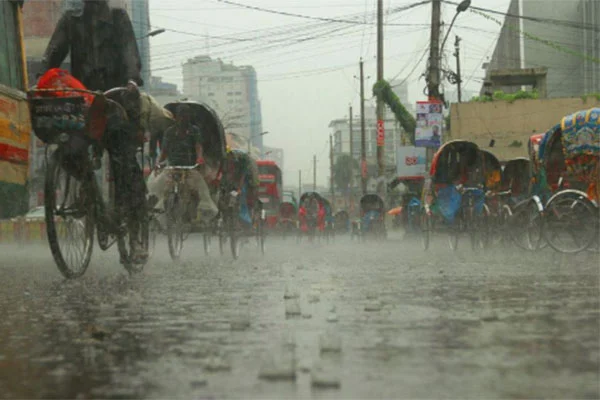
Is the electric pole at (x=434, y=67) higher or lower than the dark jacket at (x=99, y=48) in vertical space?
higher

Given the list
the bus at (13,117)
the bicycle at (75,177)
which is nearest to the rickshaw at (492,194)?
the bus at (13,117)

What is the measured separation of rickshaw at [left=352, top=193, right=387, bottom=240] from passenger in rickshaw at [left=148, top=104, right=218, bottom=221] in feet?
60.5

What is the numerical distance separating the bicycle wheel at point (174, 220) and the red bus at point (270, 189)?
2731 cm

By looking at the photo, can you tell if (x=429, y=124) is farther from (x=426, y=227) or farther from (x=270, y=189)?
(x=270, y=189)

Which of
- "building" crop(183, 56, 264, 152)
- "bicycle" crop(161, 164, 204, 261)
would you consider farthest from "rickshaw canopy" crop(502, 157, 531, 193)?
"building" crop(183, 56, 264, 152)

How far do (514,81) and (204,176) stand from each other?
40.7 meters

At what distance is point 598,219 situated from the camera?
11852 mm

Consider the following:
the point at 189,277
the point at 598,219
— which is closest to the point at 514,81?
the point at 598,219

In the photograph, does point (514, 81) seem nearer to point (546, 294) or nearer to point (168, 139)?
point (168, 139)

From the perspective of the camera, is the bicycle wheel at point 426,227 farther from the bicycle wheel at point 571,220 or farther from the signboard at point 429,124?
the signboard at point 429,124

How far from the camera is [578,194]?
1218 cm

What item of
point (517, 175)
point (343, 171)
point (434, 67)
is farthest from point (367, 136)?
point (517, 175)

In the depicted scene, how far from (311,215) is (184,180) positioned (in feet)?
Result: 64.6

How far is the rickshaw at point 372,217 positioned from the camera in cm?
3062
